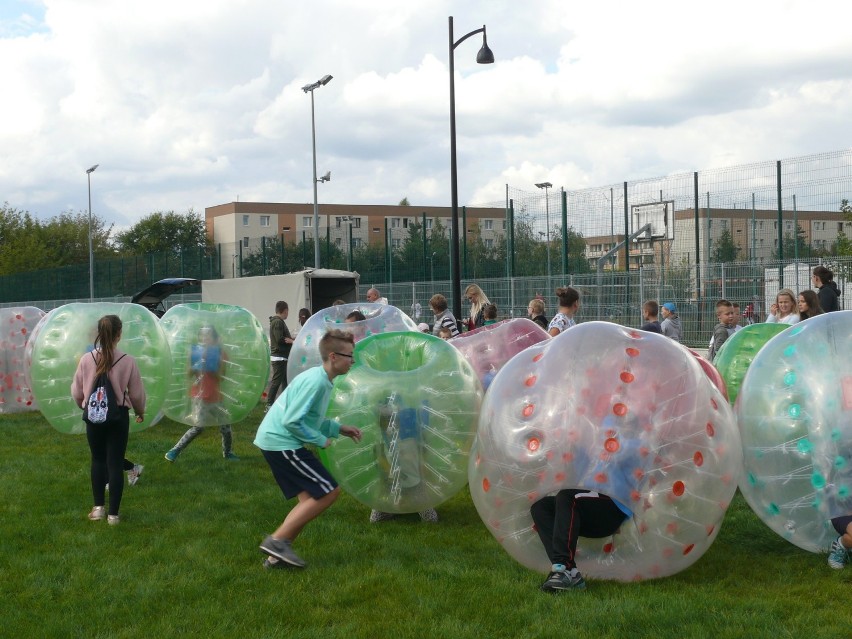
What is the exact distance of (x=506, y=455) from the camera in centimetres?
560

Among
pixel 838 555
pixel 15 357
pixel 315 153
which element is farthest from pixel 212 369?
pixel 315 153

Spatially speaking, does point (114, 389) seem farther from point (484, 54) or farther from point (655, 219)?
point (655, 219)

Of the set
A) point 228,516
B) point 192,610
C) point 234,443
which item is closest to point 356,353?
point 228,516

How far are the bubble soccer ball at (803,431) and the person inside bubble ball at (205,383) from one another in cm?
600

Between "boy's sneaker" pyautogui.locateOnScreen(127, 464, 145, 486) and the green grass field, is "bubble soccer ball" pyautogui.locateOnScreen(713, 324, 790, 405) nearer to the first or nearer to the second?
the green grass field

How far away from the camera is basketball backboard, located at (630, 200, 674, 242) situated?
881 inches

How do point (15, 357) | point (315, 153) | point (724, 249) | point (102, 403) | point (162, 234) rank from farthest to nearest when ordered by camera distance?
point (162, 234)
point (315, 153)
point (724, 249)
point (15, 357)
point (102, 403)

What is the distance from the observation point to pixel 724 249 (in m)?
21.9

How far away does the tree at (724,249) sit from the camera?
2170 cm

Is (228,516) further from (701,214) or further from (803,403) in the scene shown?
(701,214)

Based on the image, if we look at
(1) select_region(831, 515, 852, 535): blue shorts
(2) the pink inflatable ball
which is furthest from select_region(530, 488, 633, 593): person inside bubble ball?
(2) the pink inflatable ball

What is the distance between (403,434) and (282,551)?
4.10ft

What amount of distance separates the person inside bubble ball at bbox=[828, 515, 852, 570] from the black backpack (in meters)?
5.35

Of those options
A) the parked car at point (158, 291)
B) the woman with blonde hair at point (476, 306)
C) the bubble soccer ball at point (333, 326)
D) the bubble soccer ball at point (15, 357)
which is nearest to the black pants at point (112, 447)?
the bubble soccer ball at point (333, 326)
